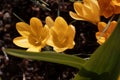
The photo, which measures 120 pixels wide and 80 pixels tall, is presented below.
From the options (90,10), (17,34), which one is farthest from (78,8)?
(17,34)

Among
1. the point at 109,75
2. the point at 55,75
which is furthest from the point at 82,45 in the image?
the point at 109,75

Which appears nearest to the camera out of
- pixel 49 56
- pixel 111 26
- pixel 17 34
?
pixel 49 56

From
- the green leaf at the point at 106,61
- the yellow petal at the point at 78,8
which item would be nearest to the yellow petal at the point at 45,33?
the yellow petal at the point at 78,8

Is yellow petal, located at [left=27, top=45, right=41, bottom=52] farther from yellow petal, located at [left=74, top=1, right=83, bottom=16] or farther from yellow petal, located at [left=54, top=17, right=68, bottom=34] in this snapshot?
yellow petal, located at [left=74, top=1, right=83, bottom=16]

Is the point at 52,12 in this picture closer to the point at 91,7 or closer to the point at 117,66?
the point at 91,7

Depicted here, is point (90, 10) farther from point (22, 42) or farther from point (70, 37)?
point (22, 42)

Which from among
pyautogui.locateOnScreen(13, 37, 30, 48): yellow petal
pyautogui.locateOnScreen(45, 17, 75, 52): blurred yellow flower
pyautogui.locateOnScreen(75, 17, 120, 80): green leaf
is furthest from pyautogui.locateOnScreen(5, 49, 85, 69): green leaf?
pyautogui.locateOnScreen(13, 37, 30, 48): yellow petal

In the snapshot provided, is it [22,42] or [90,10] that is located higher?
[90,10]
